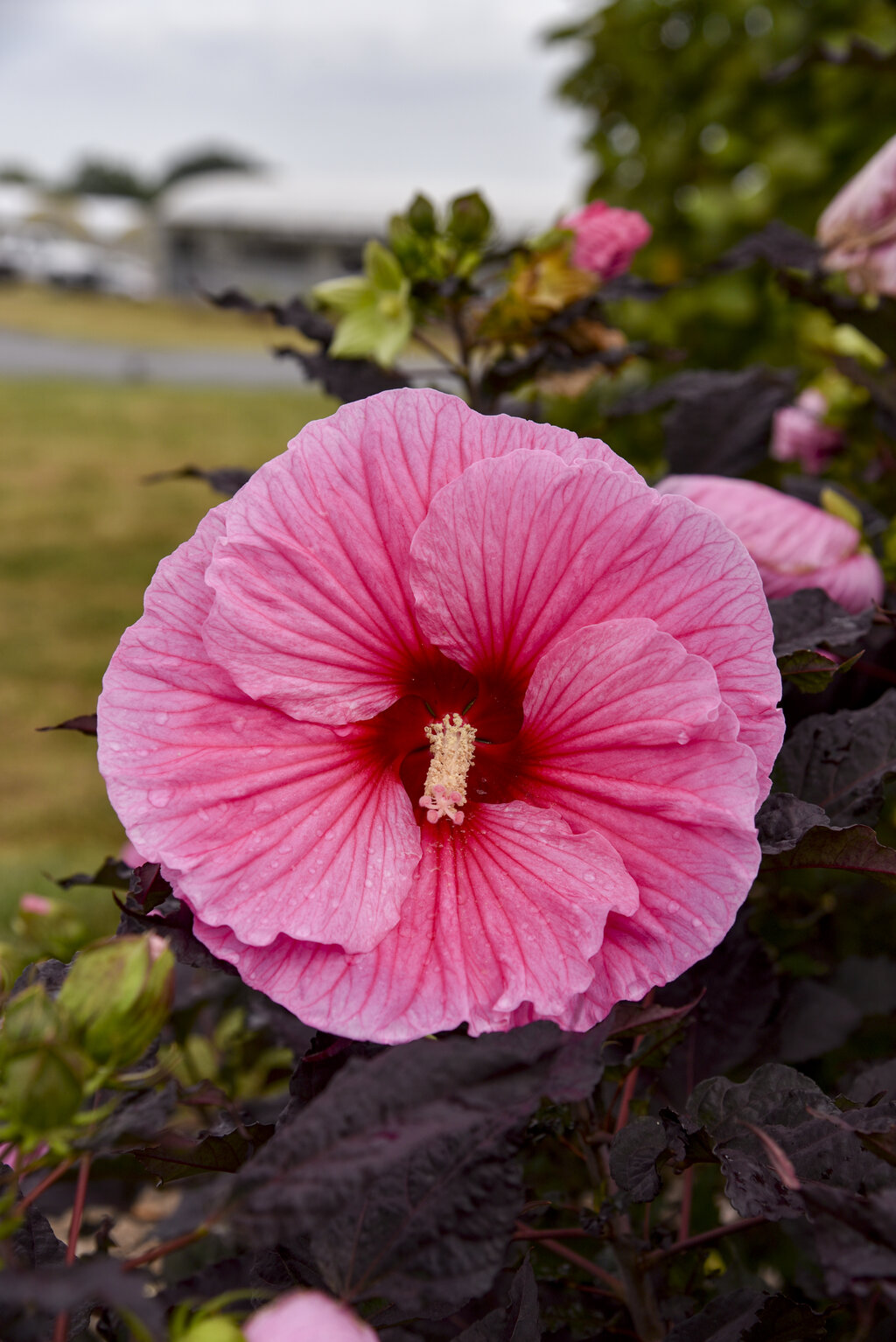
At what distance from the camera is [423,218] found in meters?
0.95

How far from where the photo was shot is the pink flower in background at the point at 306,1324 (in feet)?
1.19

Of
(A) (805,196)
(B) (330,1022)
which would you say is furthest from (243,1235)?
(A) (805,196)

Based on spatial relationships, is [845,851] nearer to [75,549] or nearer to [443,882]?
[443,882]

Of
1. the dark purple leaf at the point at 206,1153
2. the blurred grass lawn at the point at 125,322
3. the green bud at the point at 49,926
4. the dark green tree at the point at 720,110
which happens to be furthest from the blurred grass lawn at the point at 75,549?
the blurred grass lawn at the point at 125,322

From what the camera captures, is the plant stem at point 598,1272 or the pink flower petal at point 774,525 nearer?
the plant stem at point 598,1272

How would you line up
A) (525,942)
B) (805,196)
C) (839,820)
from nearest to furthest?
(525,942) → (839,820) → (805,196)

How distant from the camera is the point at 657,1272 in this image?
2.50 feet

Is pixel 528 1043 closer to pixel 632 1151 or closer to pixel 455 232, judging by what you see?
pixel 632 1151

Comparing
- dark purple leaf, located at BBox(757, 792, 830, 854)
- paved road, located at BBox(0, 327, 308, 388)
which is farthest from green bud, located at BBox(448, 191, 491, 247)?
paved road, located at BBox(0, 327, 308, 388)

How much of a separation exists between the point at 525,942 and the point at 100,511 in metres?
7.33

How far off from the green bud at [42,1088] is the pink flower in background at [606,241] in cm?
81

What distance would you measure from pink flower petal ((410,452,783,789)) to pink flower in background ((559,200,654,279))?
54 centimetres

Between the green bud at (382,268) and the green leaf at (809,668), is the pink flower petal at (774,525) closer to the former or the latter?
the green leaf at (809,668)

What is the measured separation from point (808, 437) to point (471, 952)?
1145 mm
